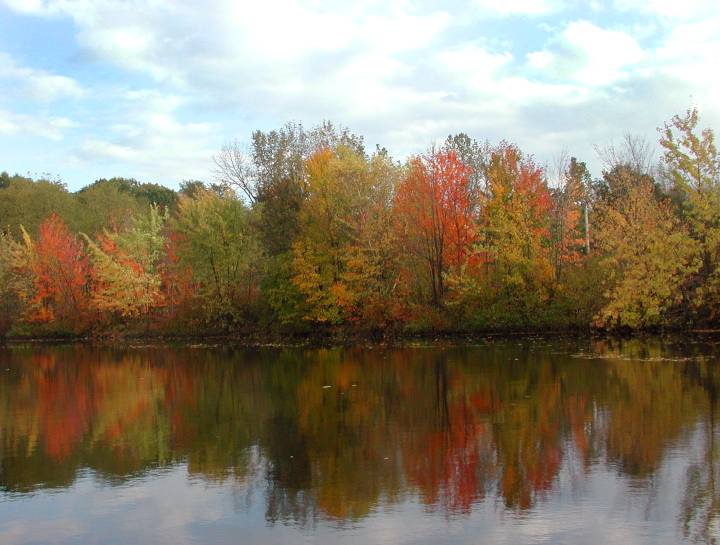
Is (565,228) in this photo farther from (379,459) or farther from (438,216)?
(379,459)

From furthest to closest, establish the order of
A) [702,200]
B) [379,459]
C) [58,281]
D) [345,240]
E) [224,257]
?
[58,281]
[224,257]
[345,240]
[702,200]
[379,459]

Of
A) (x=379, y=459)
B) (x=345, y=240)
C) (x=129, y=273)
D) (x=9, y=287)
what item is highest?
(x=345, y=240)

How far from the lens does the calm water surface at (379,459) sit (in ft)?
27.4

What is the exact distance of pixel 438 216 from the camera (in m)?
41.2

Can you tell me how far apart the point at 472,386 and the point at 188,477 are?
9.68 meters

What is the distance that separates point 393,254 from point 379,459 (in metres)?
31.3

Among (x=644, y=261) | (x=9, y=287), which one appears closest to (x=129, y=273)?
(x=9, y=287)

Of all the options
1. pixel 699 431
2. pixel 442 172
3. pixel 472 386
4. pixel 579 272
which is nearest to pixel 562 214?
pixel 579 272

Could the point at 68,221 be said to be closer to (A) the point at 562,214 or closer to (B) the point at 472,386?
(A) the point at 562,214

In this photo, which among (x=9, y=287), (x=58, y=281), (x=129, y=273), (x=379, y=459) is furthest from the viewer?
(x=9, y=287)

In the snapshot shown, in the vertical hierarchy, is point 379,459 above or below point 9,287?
below

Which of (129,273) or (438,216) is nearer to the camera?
(438,216)

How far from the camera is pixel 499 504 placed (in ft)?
29.2

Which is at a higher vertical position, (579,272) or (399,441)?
(579,272)
